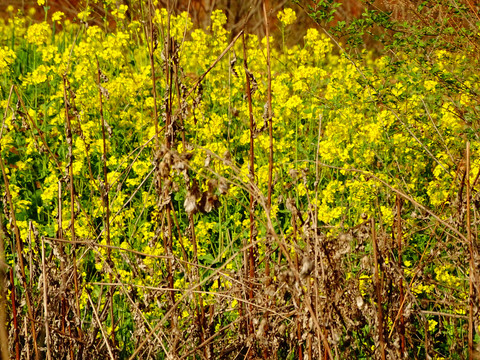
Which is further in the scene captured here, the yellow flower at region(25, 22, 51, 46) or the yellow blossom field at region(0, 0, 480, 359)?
the yellow flower at region(25, 22, 51, 46)

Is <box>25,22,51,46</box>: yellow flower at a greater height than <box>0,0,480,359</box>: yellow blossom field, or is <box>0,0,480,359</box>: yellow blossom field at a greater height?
<box>25,22,51,46</box>: yellow flower

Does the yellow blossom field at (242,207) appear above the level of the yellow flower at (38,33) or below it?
below

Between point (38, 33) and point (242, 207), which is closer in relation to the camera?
point (242, 207)

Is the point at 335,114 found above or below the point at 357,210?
above

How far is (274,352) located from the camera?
5.91ft

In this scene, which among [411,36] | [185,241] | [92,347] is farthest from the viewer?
[411,36]

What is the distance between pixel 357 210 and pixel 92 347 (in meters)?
1.69

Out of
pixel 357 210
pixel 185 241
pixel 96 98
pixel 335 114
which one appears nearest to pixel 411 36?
pixel 335 114

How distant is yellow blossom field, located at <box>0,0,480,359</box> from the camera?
1.70 metres

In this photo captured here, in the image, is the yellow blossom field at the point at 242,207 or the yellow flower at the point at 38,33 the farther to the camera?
the yellow flower at the point at 38,33

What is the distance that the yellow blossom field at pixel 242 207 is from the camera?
1.70 meters

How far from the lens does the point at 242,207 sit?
Answer: 3584mm

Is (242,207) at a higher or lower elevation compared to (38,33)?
lower

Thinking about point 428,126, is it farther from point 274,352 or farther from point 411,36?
point 274,352
